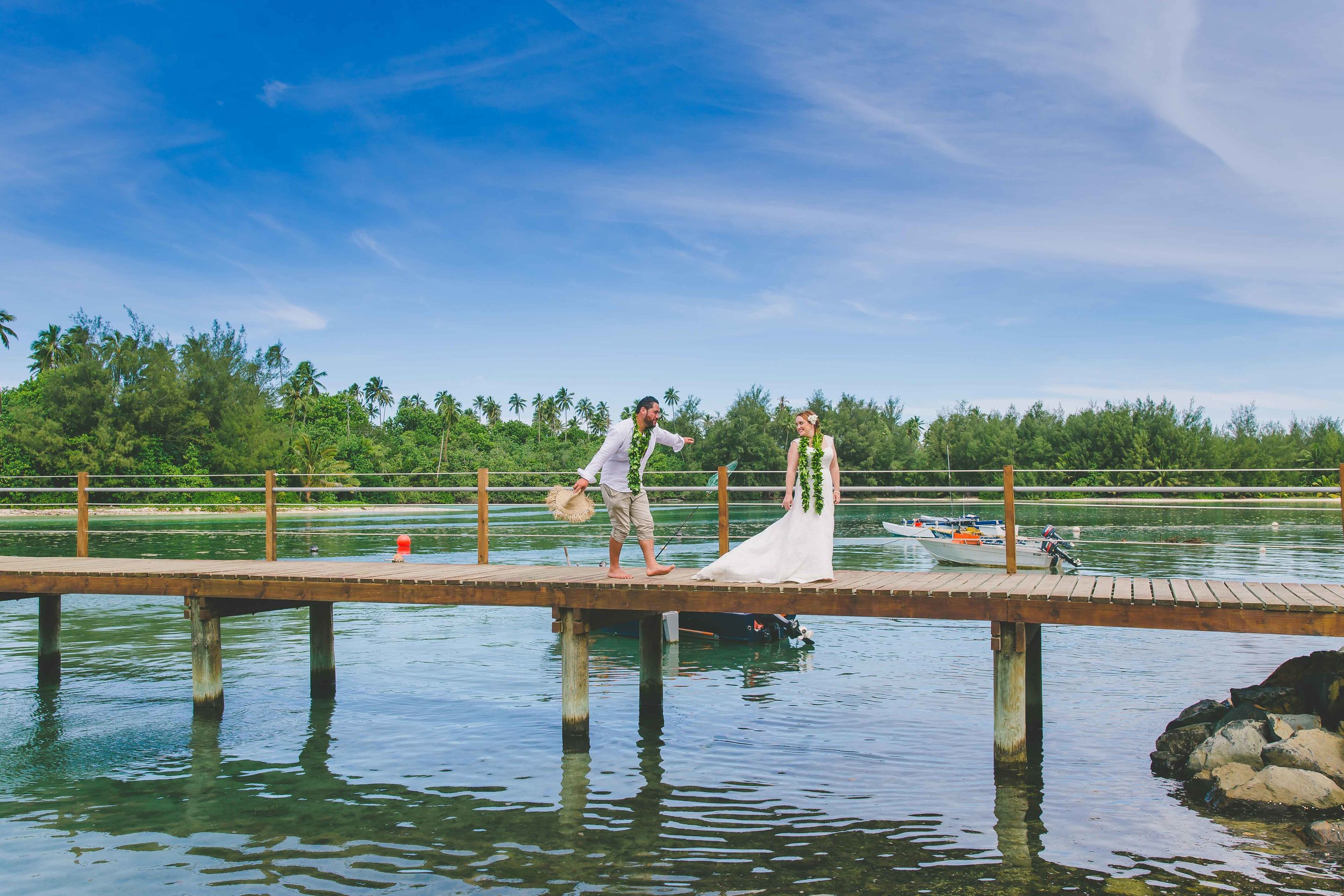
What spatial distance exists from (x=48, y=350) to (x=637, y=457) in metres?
79.1

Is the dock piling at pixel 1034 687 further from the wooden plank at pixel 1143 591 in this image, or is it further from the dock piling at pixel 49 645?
the dock piling at pixel 49 645

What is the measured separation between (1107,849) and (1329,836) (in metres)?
1.58

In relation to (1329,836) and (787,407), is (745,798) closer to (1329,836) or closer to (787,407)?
(1329,836)

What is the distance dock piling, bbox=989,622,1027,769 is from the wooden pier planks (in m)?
0.20

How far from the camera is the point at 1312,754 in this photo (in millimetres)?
8047

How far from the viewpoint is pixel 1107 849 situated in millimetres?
7262

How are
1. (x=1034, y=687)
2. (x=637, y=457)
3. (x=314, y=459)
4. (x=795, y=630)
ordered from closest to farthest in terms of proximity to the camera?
(x=637, y=457)
(x=1034, y=687)
(x=795, y=630)
(x=314, y=459)

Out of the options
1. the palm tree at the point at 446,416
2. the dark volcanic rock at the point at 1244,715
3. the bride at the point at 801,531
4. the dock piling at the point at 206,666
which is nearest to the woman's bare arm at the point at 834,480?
the bride at the point at 801,531

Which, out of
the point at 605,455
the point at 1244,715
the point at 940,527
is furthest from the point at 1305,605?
the point at 940,527

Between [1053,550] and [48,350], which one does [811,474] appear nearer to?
[1053,550]

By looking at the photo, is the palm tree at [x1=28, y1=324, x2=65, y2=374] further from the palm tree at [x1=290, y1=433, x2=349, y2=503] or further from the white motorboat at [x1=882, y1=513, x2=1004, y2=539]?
the white motorboat at [x1=882, y1=513, x2=1004, y2=539]

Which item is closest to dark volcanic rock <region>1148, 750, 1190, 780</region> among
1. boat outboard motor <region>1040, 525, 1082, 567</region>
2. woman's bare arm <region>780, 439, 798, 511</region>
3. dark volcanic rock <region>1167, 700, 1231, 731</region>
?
dark volcanic rock <region>1167, 700, 1231, 731</region>

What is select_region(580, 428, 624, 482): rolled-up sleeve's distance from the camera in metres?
9.16

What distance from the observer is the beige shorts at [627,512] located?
927cm
